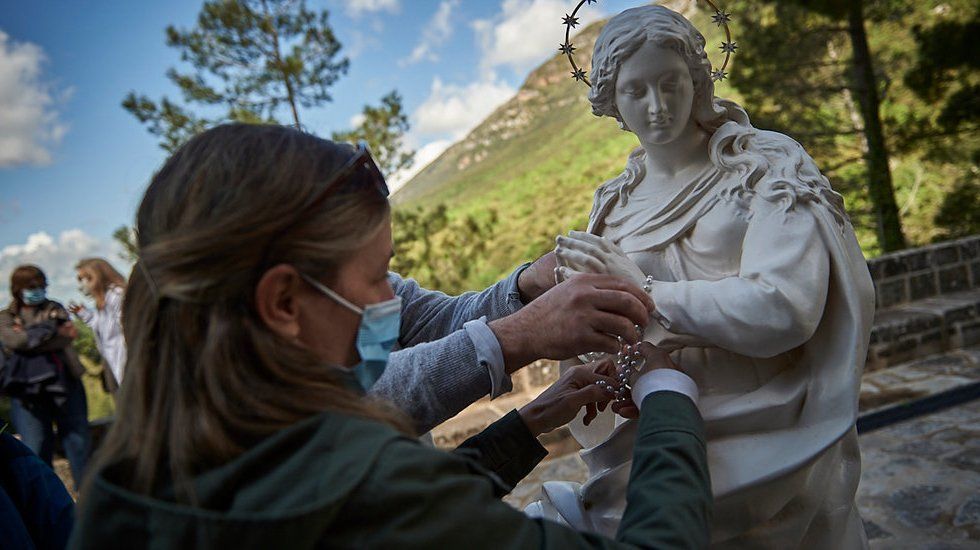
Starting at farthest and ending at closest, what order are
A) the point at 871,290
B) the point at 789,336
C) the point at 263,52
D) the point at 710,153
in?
the point at 263,52
the point at 710,153
the point at 871,290
the point at 789,336

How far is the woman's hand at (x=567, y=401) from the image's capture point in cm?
150

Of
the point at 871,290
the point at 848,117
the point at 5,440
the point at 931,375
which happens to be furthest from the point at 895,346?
the point at 848,117

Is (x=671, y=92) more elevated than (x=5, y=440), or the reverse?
(x=671, y=92)

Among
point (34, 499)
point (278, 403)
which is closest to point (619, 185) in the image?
point (278, 403)

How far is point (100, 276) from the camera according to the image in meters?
4.61

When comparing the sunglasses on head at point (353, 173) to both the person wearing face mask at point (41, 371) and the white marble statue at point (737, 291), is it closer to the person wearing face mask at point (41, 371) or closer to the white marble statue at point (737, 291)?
the white marble statue at point (737, 291)

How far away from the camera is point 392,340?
108 cm

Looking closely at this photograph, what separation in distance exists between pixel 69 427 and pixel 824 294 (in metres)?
4.77

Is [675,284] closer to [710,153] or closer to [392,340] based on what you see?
[710,153]

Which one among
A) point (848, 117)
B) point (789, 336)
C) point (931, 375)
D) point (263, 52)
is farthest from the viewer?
point (848, 117)

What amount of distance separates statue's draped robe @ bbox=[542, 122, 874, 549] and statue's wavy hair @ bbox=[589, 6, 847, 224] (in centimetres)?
1

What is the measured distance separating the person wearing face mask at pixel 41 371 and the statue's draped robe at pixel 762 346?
4.01 metres

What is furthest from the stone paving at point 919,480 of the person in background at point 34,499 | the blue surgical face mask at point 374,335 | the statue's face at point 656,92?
the person in background at point 34,499

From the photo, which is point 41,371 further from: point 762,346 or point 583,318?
point 762,346
